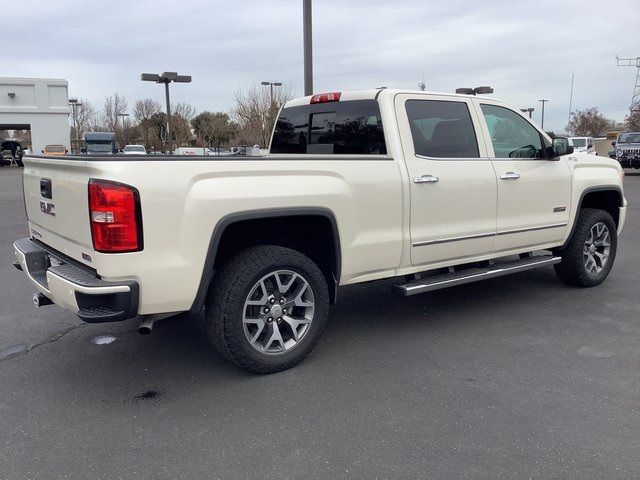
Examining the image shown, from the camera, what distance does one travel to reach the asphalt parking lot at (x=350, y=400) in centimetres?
292

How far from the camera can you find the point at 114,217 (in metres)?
3.19

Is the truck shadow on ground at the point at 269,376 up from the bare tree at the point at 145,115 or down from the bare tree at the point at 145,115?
down

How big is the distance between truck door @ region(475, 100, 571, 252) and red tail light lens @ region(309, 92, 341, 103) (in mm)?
1274

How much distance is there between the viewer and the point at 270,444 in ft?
10.2

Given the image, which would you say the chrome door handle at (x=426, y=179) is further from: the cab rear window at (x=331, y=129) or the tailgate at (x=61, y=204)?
the tailgate at (x=61, y=204)

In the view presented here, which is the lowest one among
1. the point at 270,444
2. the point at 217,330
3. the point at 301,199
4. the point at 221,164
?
the point at 270,444

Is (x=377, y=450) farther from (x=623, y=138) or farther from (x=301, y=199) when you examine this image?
(x=623, y=138)

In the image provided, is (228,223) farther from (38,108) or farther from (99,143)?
(38,108)

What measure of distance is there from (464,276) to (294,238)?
1.53m

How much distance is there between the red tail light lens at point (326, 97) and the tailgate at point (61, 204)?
2.33 metres

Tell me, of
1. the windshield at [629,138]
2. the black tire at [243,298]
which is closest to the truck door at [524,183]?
the black tire at [243,298]

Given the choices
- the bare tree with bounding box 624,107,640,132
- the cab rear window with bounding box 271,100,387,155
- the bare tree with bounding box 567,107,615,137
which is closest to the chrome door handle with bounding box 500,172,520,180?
the cab rear window with bounding box 271,100,387,155

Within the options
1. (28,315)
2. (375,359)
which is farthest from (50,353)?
(375,359)

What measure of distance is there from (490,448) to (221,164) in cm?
224
